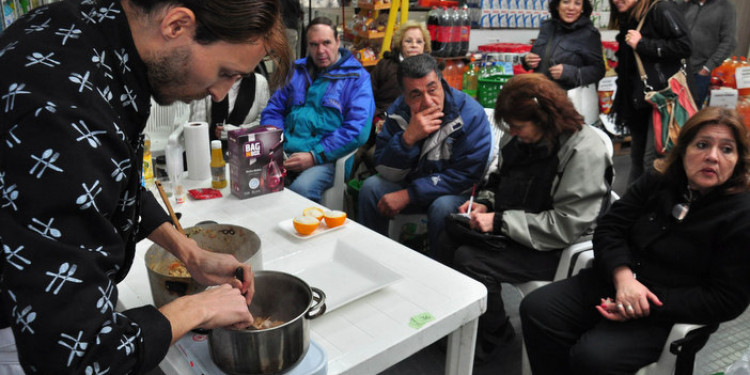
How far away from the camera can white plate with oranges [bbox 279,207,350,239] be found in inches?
68.0

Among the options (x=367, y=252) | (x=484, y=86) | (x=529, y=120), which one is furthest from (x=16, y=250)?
(x=484, y=86)

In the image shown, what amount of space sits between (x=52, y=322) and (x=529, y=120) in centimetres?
182

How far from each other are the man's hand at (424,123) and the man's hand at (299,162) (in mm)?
704

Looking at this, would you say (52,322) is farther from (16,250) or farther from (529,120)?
(529,120)

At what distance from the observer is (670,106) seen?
10.8 ft

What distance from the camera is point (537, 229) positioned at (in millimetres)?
2070

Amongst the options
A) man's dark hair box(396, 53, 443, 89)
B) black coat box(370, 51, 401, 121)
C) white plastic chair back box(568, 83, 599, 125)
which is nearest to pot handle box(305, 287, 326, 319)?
man's dark hair box(396, 53, 443, 89)

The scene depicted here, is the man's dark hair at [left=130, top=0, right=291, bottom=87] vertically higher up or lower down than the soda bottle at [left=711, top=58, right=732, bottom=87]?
higher up

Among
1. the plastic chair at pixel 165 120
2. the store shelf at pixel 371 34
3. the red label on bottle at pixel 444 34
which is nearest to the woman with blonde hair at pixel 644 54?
the red label on bottle at pixel 444 34

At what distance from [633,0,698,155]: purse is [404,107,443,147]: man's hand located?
1.60 meters

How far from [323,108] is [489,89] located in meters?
1.80

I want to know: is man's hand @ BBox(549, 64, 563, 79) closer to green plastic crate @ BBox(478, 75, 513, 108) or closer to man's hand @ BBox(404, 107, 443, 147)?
green plastic crate @ BBox(478, 75, 513, 108)

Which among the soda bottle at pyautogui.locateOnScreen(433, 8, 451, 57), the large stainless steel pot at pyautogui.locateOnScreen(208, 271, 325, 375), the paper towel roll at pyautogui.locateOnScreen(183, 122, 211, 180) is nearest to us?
the large stainless steel pot at pyautogui.locateOnScreen(208, 271, 325, 375)

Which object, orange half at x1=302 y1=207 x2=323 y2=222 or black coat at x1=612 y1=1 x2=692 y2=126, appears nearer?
orange half at x1=302 y1=207 x2=323 y2=222
